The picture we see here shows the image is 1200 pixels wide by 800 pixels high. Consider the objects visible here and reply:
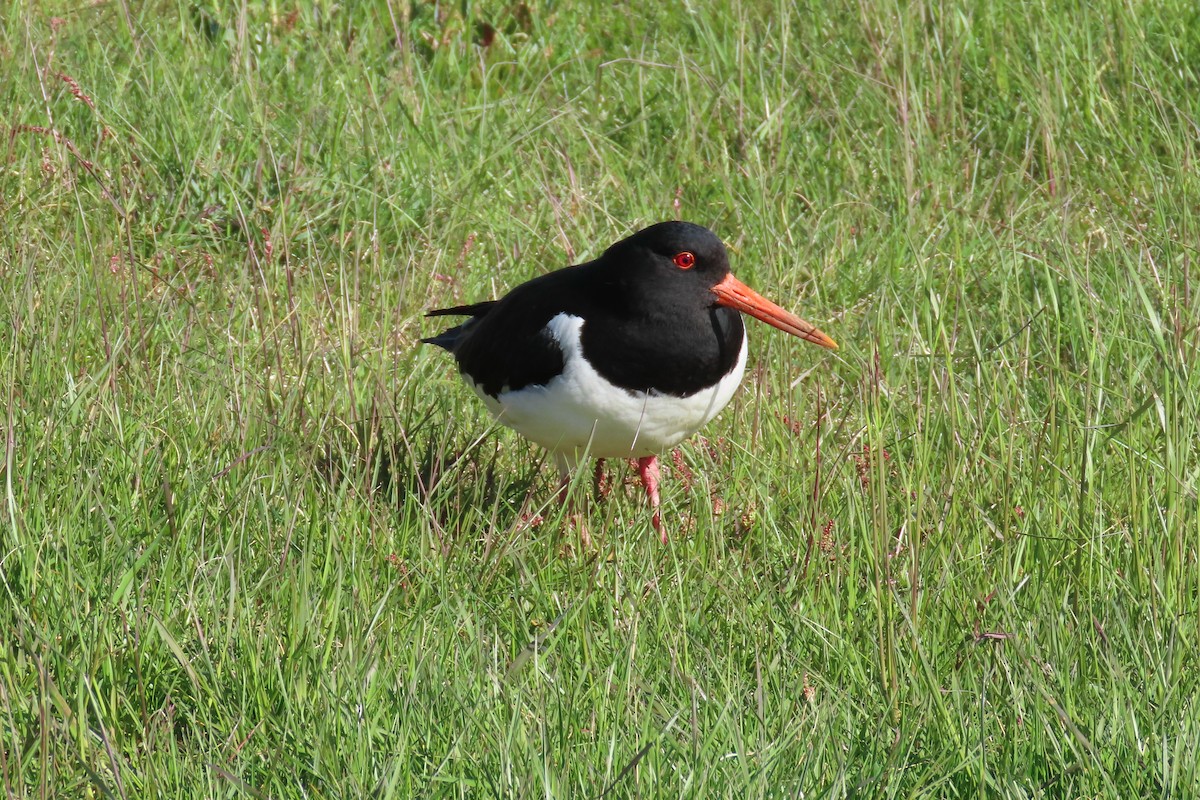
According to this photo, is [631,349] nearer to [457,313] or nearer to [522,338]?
[522,338]

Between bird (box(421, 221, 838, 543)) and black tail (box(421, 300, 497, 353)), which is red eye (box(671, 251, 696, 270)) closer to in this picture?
bird (box(421, 221, 838, 543))

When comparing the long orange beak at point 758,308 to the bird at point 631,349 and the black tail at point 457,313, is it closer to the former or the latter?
the bird at point 631,349

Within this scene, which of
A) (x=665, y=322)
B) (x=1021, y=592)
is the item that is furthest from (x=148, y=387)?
(x=1021, y=592)

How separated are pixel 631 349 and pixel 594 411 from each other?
0.17 metres

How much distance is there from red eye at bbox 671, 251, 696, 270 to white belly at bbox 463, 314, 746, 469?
0.93 feet

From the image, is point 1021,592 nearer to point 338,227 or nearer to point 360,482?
point 360,482

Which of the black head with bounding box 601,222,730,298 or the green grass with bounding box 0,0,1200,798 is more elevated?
the black head with bounding box 601,222,730,298

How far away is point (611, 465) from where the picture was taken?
4.36 metres

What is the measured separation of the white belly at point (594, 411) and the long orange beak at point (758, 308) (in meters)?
0.15

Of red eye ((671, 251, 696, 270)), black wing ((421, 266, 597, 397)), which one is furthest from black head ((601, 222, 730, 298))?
black wing ((421, 266, 597, 397))

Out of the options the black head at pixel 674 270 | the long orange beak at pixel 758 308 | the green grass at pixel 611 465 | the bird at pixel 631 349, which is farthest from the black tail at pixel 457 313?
the long orange beak at pixel 758 308

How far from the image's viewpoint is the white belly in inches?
138

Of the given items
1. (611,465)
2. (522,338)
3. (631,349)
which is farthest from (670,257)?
(611,465)

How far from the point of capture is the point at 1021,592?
3012mm
